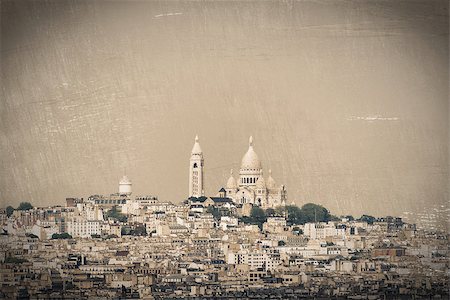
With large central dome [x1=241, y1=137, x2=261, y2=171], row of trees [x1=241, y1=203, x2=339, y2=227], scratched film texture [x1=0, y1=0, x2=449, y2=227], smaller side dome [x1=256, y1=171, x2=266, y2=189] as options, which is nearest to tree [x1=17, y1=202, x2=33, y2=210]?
scratched film texture [x1=0, y1=0, x2=449, y2=227]

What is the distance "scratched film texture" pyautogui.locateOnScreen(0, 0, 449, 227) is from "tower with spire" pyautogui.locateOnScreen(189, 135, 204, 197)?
0.09m

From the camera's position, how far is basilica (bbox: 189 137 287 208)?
100 feet

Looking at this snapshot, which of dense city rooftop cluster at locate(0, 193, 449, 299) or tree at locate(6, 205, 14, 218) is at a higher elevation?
tree at locate(6, 205, 14, 218)

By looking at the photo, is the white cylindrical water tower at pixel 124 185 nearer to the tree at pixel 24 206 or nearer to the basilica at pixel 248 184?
the basilica at pixel 248 184

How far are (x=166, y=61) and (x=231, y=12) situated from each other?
97 centimetres

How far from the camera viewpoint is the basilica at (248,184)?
100 feet

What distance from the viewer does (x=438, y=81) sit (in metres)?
30.2

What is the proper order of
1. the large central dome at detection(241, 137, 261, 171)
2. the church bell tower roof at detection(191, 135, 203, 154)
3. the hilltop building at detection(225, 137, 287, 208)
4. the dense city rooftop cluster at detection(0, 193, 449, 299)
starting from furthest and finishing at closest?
the hilltop building at detection(225, 137, 287, 208), the large central dome at detection(241, 137, 261, 171), the church bell tower roof at detection(191, 135, 203, 154), the dense city rooftop cluster at detection(0, 193, 449, 299)

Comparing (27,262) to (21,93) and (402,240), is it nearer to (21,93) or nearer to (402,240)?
(21,93)

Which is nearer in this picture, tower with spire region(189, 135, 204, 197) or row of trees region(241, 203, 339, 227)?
tower with spire region(189, 135, 204, 197)

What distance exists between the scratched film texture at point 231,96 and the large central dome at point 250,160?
0.10m

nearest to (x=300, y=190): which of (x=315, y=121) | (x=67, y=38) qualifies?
(x=315, y=121)

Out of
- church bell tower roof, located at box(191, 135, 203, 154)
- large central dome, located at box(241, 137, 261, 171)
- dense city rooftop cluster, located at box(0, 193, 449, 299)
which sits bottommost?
dense city rooftop cluster, located at box(0, 193, 449, 299)

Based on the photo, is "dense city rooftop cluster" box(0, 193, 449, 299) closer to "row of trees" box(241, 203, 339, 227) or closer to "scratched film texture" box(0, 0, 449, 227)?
"row of trees" box(241, 203, 339, 227)
